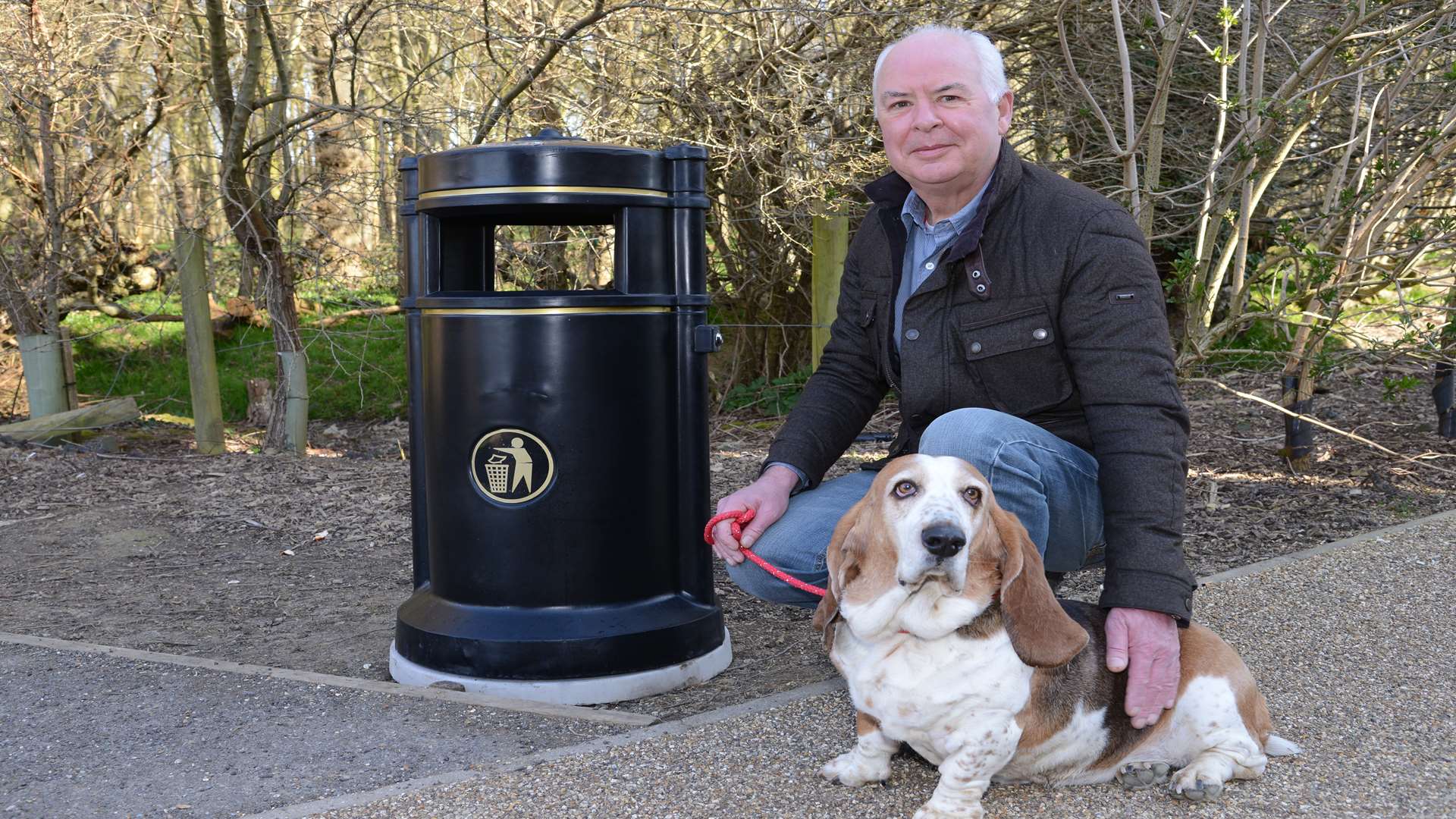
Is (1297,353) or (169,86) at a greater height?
(169,86)

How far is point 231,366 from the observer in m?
9.81

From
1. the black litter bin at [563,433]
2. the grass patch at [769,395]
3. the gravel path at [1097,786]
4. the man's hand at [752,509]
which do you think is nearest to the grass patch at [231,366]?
the grass patch at [769,395]

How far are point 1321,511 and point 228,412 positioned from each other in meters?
7.17

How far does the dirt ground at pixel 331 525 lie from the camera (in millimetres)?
4246

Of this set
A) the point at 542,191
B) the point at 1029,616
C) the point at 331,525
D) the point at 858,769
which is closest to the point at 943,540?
the point at 1029,616

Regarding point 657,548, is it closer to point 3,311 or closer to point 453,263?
point 453,263

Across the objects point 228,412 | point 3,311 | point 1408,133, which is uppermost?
point 1408,133

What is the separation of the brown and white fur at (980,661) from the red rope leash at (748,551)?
362 millimetres

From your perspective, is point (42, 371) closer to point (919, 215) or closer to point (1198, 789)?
point (919, 215)

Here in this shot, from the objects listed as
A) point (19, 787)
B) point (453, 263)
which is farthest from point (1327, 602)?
point (19, 787)

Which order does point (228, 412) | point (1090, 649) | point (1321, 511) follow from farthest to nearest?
point (228, 412) < point (1321, 511) < point (1090, 649)

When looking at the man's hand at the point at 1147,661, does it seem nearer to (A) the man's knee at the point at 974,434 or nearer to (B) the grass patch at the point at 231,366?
(A) the man's knee at the point at 974,434

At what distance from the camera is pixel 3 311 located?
8516 mm

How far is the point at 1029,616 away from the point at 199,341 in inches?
236
